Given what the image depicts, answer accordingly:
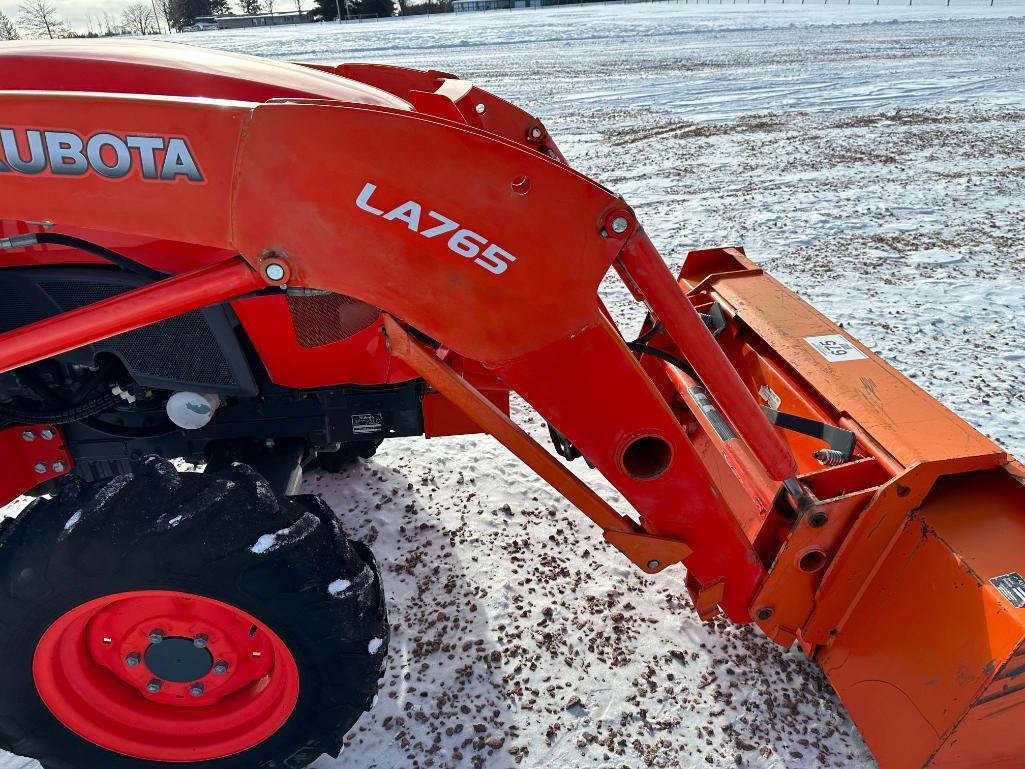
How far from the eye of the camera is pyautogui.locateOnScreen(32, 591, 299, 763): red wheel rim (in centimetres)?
184

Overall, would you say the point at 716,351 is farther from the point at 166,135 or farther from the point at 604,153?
the point at 604,153

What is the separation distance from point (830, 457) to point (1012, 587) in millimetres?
568

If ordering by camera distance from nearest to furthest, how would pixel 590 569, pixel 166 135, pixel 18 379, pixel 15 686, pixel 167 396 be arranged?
pixel 166 135 < pixel 15 686 < pixel 18 379 < pixel 167 396 < pixel 590 569

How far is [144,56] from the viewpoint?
73.2 inches

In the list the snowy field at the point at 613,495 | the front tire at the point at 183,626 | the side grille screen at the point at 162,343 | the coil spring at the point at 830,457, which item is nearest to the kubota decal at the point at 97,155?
the side grille screen at the point at 162,343

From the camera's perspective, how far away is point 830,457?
2143mm

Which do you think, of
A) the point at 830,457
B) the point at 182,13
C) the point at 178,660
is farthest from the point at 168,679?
the point at 182,13

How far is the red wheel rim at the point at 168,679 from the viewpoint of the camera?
1842 millimetres

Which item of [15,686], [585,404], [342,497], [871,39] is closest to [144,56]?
[585,404]

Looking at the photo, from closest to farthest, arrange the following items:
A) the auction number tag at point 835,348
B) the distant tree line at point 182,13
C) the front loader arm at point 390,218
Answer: the front loader arm at point 390,218
the auction number tag at point 835,348
the distant tree line at point 182,13

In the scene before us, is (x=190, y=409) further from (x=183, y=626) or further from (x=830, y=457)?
(x=830, y=457)

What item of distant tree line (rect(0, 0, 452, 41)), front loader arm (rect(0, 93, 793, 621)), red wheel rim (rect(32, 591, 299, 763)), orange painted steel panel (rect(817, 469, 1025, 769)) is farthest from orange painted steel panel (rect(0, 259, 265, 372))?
distant tree line (rect(0, 0, 452, 41))

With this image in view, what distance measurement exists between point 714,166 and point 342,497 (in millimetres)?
5971

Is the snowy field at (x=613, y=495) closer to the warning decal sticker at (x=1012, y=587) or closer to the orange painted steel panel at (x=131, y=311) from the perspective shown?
the warning decal sticker at (x=1012, y=587)
